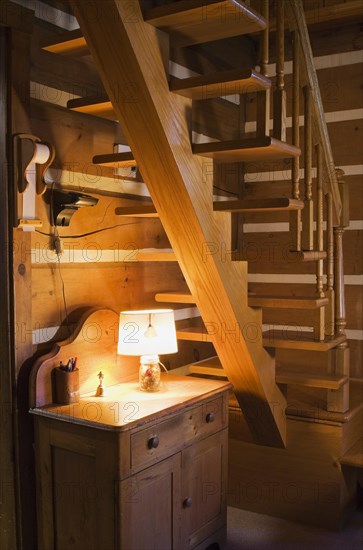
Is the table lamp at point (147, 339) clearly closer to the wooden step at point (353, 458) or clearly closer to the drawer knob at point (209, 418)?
the drawer knob at point (209, 418)

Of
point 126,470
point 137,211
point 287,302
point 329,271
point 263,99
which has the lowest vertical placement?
point 126,470

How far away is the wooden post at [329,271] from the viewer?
3.26m

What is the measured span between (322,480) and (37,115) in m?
2.40

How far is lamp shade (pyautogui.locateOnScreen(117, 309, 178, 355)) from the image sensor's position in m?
2.80

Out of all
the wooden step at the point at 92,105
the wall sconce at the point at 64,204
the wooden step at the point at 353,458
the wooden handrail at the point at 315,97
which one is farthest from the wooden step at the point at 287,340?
the wooden step at the point at 92,105

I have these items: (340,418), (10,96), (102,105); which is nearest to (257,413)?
(340,418)

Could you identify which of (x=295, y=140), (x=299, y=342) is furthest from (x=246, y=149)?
(x=299, y=342)

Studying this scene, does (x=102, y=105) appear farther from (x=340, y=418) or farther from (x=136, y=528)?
(x=340, y=418)

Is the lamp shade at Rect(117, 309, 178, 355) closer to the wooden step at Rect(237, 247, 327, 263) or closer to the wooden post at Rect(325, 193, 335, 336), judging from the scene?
the wooden step at Rect(237, 247, 327, 263)

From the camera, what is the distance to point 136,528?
7.99ft

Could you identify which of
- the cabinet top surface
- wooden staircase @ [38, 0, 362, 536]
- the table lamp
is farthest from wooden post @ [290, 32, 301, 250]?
the cabinet top surface

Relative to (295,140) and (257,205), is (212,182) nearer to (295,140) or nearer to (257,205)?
(257,205)

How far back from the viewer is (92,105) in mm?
2627

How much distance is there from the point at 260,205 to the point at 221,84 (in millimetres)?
556
